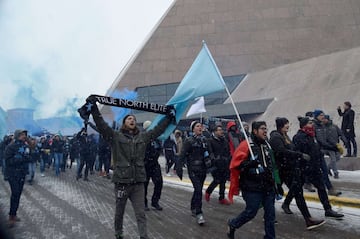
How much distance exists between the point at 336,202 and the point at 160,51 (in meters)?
27.3

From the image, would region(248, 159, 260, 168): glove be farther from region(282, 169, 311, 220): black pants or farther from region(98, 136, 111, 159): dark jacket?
region(98, 136, 111, 159): dark jacket

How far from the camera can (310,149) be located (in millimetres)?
5379

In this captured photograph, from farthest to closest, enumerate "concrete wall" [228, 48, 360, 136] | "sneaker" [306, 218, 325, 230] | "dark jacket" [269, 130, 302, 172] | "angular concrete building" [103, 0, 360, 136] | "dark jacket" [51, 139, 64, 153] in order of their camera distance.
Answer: "angular concrete building" [103, 0, 360, 136], "concrete wall" [228, 48, 360, 136], "dark jacket" [51, 139, 64, 153], "sneaker" [306, 218, 325, 230], "dark jacket" [269, 130, 302, 172]

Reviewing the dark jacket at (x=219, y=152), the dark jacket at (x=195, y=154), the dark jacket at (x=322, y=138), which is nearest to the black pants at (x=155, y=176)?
the dark jacket at (x=195, y=154)

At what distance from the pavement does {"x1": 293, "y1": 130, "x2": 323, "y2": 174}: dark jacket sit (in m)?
0.84

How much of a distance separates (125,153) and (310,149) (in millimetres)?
2944

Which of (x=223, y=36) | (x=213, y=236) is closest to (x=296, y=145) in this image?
(x=213, y=236)

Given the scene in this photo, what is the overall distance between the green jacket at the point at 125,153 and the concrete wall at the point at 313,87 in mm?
10391

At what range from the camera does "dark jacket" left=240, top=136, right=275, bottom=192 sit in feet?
13.2

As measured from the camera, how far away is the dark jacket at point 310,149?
5258 mm

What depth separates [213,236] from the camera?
4734 mm

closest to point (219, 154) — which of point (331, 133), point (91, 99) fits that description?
point (331, 133)

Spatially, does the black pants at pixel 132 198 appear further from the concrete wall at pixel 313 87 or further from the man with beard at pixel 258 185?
the concrete wall at pixel 313 87

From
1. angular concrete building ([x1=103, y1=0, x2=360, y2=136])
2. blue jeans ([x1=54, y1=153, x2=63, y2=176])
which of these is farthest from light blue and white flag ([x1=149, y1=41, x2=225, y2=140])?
angular concrete building ([x1=103, y1=0, x2=360, y2=136])
